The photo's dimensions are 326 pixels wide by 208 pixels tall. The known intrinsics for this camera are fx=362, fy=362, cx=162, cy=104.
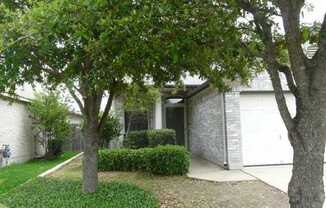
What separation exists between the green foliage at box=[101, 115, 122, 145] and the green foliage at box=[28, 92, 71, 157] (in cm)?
317

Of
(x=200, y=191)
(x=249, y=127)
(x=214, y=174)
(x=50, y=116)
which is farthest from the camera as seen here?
(x=50, y=116)

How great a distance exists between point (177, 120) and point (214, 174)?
7.91 metres

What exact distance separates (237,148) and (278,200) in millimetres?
4662

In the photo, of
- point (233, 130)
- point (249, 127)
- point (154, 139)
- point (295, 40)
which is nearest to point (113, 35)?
point (295, 40)

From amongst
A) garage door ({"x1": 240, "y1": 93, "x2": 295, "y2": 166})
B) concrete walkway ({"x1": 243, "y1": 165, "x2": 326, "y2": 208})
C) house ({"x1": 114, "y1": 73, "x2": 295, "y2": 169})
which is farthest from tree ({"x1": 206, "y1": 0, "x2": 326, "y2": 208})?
garage door ({"x1": 240, "y1": 93, "x2": 295, "y2": 166})

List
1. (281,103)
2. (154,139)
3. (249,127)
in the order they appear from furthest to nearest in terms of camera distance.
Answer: (154,139) → (249,127) → (281,103)

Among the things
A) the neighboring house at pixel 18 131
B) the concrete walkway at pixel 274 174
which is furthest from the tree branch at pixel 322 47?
the neighboring house at pixel 18 131

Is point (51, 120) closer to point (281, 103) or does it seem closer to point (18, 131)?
point (18, 131)

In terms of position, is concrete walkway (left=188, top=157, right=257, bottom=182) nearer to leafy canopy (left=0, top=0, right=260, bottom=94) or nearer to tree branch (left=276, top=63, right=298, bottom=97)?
leafy canopy (left=0, top=0, right=260, bottom=94)

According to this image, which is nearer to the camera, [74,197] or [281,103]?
[281,103]

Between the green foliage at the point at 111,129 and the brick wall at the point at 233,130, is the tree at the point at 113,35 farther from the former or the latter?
the green foliage at the point at 111,129

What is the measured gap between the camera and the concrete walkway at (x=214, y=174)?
10.9m

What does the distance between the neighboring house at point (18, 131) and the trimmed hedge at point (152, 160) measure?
461cm

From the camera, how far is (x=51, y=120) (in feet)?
59.5
